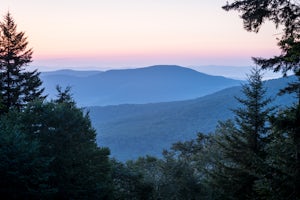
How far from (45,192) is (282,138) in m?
10.8

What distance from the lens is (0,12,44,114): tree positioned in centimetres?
2634

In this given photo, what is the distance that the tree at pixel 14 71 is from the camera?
26.3m

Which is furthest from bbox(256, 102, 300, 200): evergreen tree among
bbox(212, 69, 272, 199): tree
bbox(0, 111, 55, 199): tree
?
bbox(0, 111, 55, 199): tree

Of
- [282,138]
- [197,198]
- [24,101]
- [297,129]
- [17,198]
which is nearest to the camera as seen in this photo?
[297,129]

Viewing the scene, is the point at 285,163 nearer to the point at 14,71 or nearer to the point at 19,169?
the point at 19,169

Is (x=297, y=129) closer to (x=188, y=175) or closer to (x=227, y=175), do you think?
(x=227, y=175)

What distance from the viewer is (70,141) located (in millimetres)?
20594

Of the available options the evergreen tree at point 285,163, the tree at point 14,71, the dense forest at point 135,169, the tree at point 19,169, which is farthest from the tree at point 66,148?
the evergreen tree at point 285,163

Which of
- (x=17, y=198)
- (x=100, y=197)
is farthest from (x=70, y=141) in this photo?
(x=17, y=198)

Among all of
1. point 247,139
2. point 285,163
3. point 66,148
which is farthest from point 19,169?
point 247,139

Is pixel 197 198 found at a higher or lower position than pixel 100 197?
lower

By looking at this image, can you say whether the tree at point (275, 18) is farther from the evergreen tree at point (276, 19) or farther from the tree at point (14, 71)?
the tree at point (14, 71)

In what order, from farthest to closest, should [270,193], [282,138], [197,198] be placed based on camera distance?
[197,198], [282,138], [270,193]

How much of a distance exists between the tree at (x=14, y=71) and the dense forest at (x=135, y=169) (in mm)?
74
